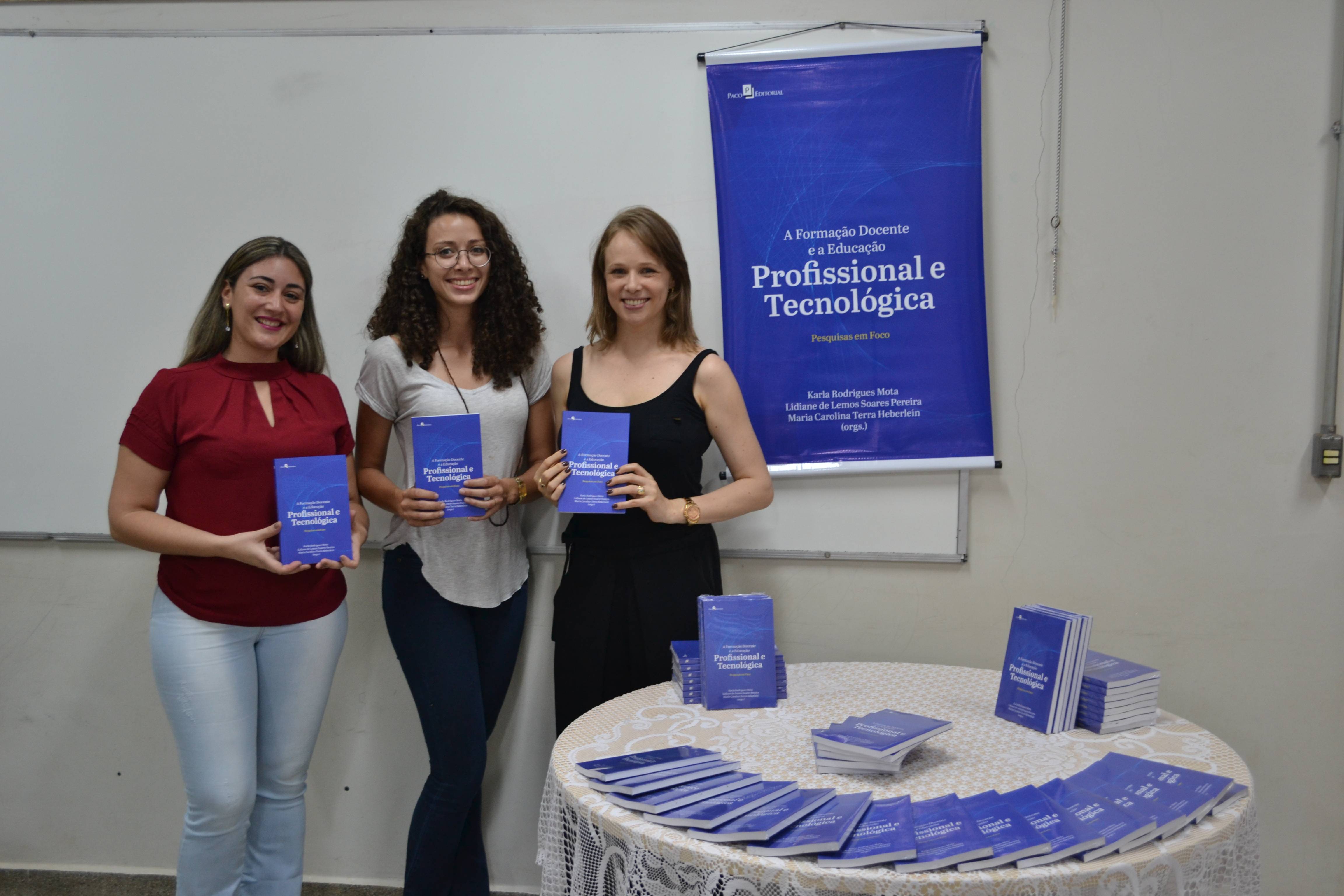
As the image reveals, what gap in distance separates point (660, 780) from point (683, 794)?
2.3 inches

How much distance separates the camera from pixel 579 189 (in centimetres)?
246

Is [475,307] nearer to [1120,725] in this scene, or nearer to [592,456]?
[592,456]

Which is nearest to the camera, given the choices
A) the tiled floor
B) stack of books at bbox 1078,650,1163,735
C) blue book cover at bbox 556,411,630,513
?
stack of books at bbox 1078,650,1163,735

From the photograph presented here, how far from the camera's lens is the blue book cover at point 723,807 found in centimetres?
125

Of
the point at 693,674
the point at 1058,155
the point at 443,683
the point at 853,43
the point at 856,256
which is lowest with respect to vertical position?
the point at 443,683

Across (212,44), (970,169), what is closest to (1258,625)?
(970,169)

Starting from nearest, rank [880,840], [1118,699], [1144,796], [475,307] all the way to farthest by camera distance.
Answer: [880,840]
[1144,796]
[1118,699]
[475,307]

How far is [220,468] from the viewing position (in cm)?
183

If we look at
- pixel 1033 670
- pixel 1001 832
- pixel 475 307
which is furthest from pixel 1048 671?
pixel 475 307

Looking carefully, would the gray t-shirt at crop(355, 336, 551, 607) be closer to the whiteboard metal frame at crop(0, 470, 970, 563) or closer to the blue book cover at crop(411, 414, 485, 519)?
the blue book cover at crop(411, 414, 485, 519)

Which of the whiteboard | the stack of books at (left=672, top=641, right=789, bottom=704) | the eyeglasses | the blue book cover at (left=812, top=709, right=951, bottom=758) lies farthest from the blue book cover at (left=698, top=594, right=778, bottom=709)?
the eyeglasses

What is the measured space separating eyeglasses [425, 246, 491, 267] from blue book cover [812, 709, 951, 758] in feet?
4.40

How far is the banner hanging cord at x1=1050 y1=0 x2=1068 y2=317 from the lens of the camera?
232 cm

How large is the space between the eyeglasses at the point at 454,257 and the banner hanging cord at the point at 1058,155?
156 cm
